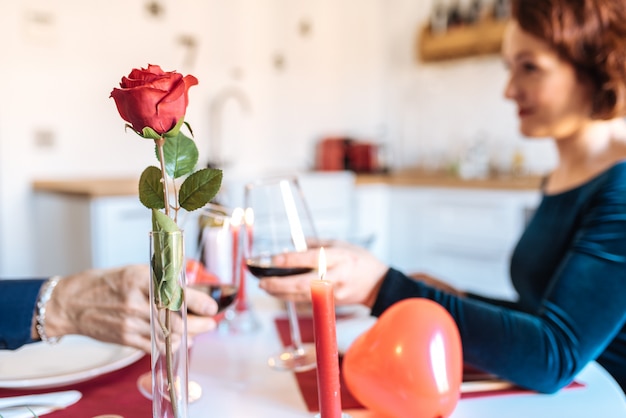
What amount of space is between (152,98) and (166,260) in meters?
0.12

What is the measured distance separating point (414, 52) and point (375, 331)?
337 centimetres

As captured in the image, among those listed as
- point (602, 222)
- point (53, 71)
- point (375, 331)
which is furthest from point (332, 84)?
point (375, 331)

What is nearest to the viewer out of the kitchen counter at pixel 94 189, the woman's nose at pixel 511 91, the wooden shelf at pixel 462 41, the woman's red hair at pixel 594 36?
the woman's red hair at pixel 594 36

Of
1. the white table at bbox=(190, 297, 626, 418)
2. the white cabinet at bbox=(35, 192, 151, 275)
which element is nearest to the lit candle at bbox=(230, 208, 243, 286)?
the white table at bbox=(190, 297, 626, 418)

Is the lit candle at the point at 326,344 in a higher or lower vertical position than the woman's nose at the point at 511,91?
lower

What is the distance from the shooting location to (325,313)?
1.60 ft

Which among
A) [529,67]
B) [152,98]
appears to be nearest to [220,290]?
[152,98]

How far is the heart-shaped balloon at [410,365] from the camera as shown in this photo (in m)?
0.61

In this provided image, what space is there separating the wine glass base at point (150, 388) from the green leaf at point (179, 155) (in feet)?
1.02

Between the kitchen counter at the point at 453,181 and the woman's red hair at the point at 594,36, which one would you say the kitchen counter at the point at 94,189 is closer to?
the kitchen counter at the point at 453,181

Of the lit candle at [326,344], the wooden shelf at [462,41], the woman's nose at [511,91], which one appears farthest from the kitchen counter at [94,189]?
the wooden shelf at [462,41]

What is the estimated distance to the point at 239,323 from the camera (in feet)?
3.35

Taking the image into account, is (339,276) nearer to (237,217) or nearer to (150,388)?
(237,217)

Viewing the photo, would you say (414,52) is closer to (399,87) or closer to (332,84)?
(399,87)
